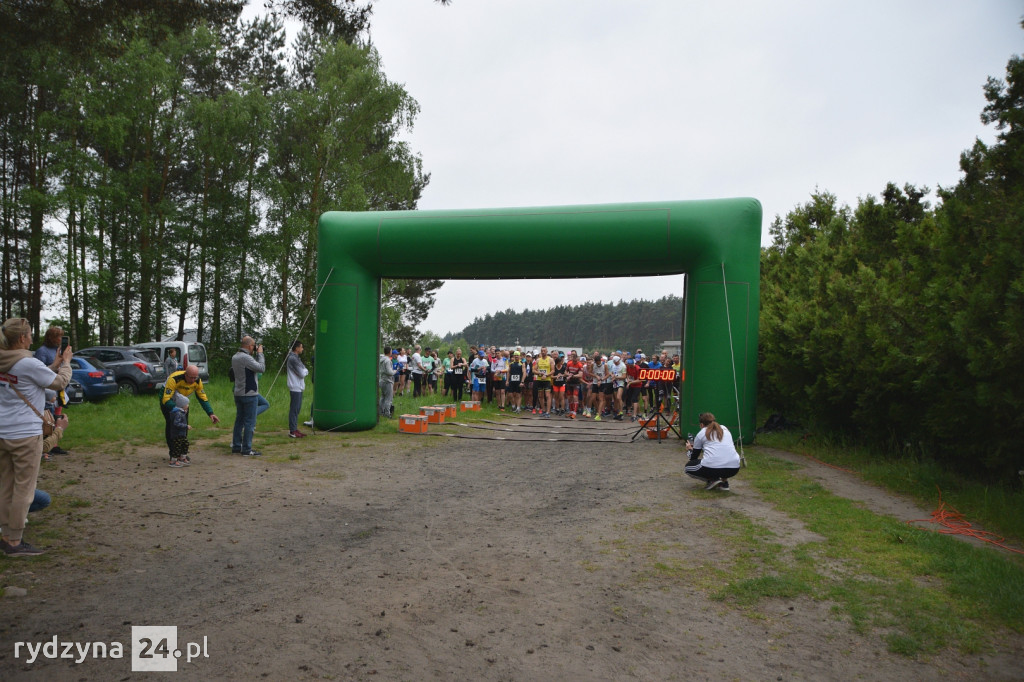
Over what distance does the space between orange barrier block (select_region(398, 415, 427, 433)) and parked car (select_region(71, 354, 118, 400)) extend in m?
8.67

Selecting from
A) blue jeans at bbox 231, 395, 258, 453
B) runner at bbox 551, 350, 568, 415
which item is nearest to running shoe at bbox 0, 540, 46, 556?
blue jeans at bbox 231, 395, 258, 453

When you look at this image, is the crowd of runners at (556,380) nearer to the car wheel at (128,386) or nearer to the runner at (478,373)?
the runner at (478,373)

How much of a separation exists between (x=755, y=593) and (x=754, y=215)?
307 inches

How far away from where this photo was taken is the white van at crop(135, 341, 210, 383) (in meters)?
19.6

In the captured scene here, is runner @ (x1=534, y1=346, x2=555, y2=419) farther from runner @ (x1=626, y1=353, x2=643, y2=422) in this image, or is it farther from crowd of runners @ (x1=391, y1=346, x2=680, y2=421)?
runner @ (x1=626, y1=353, x2=643, y2=422)

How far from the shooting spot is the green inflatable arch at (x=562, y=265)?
11.1 metres

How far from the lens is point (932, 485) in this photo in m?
8.00

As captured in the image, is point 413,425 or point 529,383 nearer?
point 413,425

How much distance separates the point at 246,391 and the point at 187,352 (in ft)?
36.1

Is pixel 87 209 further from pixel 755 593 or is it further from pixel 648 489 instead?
pixel 755 593

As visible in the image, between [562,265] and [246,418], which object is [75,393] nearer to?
[246,418]

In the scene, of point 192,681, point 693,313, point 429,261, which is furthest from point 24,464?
point 693,313

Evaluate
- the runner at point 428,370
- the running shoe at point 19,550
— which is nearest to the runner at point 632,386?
the runner at point 428,370

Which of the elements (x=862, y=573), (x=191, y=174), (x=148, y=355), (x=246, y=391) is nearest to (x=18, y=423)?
(x=246, y=391)
